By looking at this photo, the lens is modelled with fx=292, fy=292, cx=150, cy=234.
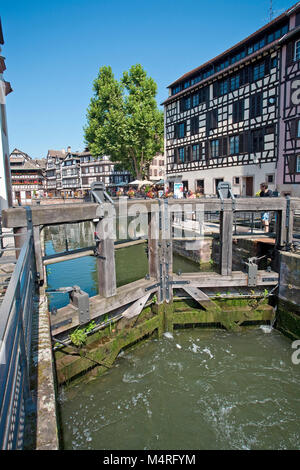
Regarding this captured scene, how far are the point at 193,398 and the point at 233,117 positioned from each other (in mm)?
24610

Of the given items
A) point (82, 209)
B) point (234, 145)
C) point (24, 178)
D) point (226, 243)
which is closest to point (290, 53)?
point (234, 145)

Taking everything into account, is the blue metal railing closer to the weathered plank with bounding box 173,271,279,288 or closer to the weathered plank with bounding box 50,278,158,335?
the weathered plank with bounding box 50,278,158,335

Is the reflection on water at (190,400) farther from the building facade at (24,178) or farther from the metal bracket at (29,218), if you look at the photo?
the building facade at (24,178)

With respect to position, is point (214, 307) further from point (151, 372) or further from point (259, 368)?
point (151, 372)

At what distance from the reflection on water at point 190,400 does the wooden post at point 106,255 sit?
199 centimetres

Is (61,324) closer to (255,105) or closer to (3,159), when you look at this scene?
(3,159)

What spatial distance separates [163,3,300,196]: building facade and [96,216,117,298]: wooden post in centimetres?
1855

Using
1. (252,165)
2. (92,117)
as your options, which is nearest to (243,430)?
(252,165)

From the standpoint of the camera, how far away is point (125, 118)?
35594 millimetres

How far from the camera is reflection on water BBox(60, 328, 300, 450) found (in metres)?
5.42

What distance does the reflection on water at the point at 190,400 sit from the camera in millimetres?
5422

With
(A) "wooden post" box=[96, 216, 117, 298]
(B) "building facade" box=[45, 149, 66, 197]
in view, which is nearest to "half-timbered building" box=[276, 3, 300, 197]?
(A) "wooden post" box=[96, 216, 117, 298]

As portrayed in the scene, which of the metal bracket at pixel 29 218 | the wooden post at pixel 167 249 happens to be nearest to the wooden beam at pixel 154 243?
the wooden post at pixel 167 249

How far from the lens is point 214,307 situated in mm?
8805
